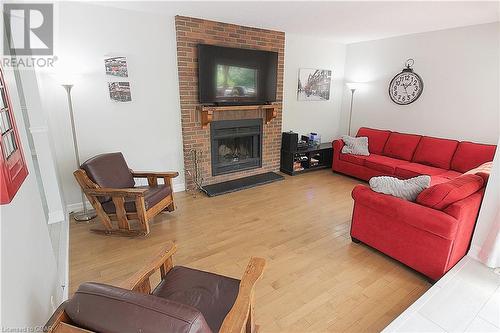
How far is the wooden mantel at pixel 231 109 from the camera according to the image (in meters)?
3.79

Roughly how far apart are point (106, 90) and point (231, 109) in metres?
1.63

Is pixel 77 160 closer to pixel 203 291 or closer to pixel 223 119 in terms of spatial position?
pixel 223 119

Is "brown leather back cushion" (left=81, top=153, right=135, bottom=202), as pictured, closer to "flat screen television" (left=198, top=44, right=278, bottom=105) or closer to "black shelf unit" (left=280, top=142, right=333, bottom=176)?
"flat screen television" (left=198, top=44, right=278, bottom=105)

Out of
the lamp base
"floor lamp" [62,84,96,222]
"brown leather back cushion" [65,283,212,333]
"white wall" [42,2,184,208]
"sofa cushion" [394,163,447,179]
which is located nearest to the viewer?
"brown leather back cushion" [65,283,212,333]

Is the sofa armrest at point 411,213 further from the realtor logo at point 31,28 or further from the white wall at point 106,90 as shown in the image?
the realtor logo at point 31,28

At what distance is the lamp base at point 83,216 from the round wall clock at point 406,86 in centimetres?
496

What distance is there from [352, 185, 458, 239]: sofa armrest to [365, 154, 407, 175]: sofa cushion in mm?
1880

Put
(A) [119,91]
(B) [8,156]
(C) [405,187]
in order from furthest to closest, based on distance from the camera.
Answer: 1. (A) [119,91]
2. (C) [405,187]
3. (B) [8,156]

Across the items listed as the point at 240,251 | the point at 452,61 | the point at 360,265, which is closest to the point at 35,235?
the point at 240,251

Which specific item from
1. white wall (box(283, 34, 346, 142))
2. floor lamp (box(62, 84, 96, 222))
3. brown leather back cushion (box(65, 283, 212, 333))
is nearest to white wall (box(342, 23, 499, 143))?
white wall (box(283, 34, 346, 142))

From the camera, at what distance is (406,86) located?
450 cm

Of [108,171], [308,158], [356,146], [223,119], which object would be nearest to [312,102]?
[308,158]

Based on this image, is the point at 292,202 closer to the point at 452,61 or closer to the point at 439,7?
the point at 439,7

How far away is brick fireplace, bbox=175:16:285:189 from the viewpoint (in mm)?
3637
